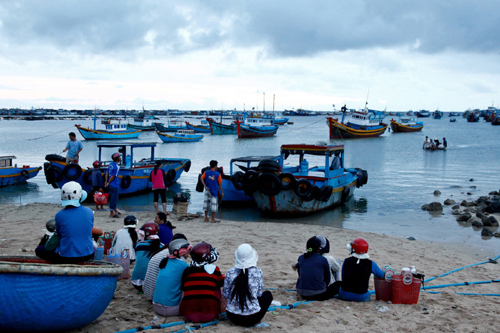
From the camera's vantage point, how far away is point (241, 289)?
15.8ft

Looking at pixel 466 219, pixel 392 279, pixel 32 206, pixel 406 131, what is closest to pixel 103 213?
pixel 32 206

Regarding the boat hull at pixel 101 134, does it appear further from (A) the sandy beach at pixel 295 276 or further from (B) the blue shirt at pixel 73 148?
(A) the sandy beach at pixel 295 276

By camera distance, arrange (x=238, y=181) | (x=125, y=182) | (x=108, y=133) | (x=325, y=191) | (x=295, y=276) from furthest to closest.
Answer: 1. (x=108, y=133)
2. (x=125, y=182)
3. (x=238, y=181)
4. (x=325, y=191)
5. (x=295, y=276)

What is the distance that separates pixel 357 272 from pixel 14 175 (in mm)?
20103

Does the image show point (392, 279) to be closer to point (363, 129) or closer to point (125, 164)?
point (125, 164)

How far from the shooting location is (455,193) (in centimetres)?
2133

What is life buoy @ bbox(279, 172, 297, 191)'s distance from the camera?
48.0ft

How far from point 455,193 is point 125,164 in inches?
596

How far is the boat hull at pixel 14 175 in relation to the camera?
69.3 ft

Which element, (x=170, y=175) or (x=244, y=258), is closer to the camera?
(x=244, y=258)

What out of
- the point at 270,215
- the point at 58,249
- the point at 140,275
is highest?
the point at 58,249

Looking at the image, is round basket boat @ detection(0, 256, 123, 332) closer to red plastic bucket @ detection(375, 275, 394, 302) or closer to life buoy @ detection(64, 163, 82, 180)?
red plastic bucket @ detection(375, 275, 394, 302)

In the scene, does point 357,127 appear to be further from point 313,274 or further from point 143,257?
point 143,257

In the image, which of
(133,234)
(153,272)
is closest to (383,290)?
(153,272)
